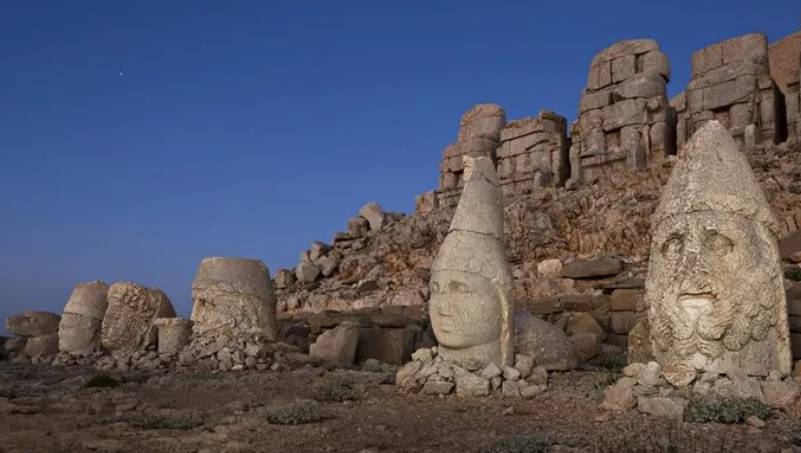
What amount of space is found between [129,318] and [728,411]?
10.9 meters

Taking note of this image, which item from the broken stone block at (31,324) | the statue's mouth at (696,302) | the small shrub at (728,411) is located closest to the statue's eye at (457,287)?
the statue's mouth at (696,302)

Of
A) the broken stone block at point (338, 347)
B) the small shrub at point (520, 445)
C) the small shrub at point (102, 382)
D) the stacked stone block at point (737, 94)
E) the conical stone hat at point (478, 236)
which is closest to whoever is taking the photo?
the small shrub at point (520, 445)

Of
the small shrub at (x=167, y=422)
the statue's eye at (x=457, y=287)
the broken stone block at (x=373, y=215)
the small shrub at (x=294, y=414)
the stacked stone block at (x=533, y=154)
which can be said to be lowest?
the small shrub at (x=167, y=422)

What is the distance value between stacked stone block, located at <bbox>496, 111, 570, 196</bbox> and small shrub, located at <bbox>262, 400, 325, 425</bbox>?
19842 mm

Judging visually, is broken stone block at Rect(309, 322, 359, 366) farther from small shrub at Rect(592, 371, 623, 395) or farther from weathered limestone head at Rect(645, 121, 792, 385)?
weathered limestone head at Rect(645, 121, 792, 385)

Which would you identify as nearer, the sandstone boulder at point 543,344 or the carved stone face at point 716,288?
the carved stone face at point 716,288

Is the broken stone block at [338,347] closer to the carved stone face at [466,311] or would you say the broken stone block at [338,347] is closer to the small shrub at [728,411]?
the carved stone face at [466,311]

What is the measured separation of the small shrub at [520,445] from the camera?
466 centimetres

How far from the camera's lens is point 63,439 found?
569 cm

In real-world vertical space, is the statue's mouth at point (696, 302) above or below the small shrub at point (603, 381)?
above

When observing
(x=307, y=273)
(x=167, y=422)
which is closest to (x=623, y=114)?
(x=307, y=273)

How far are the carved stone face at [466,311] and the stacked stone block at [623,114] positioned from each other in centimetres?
1627

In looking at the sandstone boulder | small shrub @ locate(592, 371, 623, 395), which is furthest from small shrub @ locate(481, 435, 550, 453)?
the sandstone boulder

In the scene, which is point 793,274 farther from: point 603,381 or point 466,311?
point 466,311
